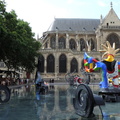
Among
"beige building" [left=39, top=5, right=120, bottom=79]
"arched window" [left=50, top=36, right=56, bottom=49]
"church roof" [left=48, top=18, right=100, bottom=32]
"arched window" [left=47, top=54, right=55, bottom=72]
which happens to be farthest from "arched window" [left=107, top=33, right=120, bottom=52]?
"arched window" [left=47, top=54, right=55, bottom=72]

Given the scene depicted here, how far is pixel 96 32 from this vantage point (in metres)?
51.2

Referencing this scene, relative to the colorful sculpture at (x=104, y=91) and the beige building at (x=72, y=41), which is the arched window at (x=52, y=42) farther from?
the colorful sculpture at (x=104, y=91)

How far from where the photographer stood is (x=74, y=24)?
180ft

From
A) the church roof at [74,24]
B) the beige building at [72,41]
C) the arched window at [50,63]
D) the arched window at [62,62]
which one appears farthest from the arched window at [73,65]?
the church roof at [74,24]

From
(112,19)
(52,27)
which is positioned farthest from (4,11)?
(112,19)

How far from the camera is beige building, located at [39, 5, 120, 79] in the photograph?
150 ft

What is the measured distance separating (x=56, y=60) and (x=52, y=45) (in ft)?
26.1

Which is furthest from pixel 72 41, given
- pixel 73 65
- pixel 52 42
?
pixel 73 65

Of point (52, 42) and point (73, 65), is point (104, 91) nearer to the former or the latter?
point (73, 65)

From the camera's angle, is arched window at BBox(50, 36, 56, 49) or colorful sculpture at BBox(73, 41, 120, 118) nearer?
colorful sculpture at BBox(73, 41, 120, 118)

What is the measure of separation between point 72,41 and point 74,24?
6.36 m

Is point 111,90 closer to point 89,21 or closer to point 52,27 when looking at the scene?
point 52,27

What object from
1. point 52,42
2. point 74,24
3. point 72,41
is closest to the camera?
point 52,42

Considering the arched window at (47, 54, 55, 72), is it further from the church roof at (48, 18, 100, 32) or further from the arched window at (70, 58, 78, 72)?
the church roof at (48, 18, 100, 32)
